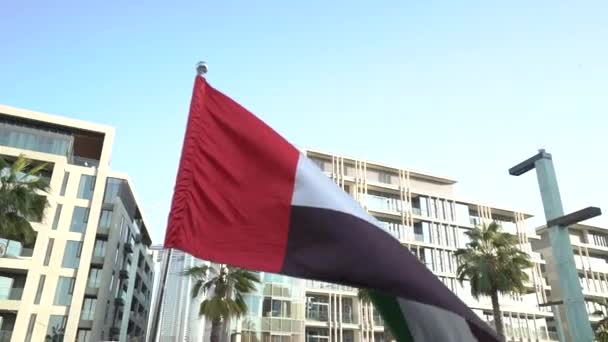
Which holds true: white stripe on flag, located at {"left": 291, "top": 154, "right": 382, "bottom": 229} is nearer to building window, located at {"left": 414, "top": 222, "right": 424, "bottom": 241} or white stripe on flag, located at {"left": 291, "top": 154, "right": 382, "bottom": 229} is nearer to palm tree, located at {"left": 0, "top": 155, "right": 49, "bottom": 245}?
palm tree, located at {"left": 0, "top": 155, "right": 49, "bottom": 245}

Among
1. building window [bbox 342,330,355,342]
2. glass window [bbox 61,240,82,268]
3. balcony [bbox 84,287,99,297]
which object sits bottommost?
building window [bbox 342,330,355,342]

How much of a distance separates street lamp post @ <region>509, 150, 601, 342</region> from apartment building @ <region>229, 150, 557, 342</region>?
33.3 m

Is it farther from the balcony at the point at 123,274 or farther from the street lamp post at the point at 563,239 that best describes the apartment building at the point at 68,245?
the street lamp post at the point at 563,239

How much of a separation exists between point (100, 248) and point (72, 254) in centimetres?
486

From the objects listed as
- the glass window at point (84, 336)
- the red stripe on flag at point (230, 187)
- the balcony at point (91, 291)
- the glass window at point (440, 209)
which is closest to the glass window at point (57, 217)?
the balcony at point (91, 291)

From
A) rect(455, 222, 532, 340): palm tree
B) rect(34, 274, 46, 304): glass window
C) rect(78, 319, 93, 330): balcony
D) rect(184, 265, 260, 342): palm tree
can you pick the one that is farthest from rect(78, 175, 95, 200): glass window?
rect(455, 222, 532, 340): palm tree

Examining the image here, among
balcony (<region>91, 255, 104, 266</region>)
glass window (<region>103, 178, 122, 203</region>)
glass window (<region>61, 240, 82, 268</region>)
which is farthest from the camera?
glass window (<region>103, 178, 122, 203</region>)

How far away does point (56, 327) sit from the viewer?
44.8 metres

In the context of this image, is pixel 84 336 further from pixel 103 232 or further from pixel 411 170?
pixel 411 170

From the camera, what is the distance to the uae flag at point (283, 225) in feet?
13.2

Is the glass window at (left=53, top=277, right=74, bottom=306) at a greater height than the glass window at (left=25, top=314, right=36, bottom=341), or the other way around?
the glass window at (left=53, top=277, right=74, bottom=306)

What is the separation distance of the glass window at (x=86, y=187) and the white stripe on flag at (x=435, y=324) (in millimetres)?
50644

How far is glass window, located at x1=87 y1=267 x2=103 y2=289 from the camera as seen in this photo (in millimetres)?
50500

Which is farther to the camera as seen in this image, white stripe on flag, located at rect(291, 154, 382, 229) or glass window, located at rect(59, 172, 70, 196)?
glass window, located at rect(59, 172, 70, 196)
